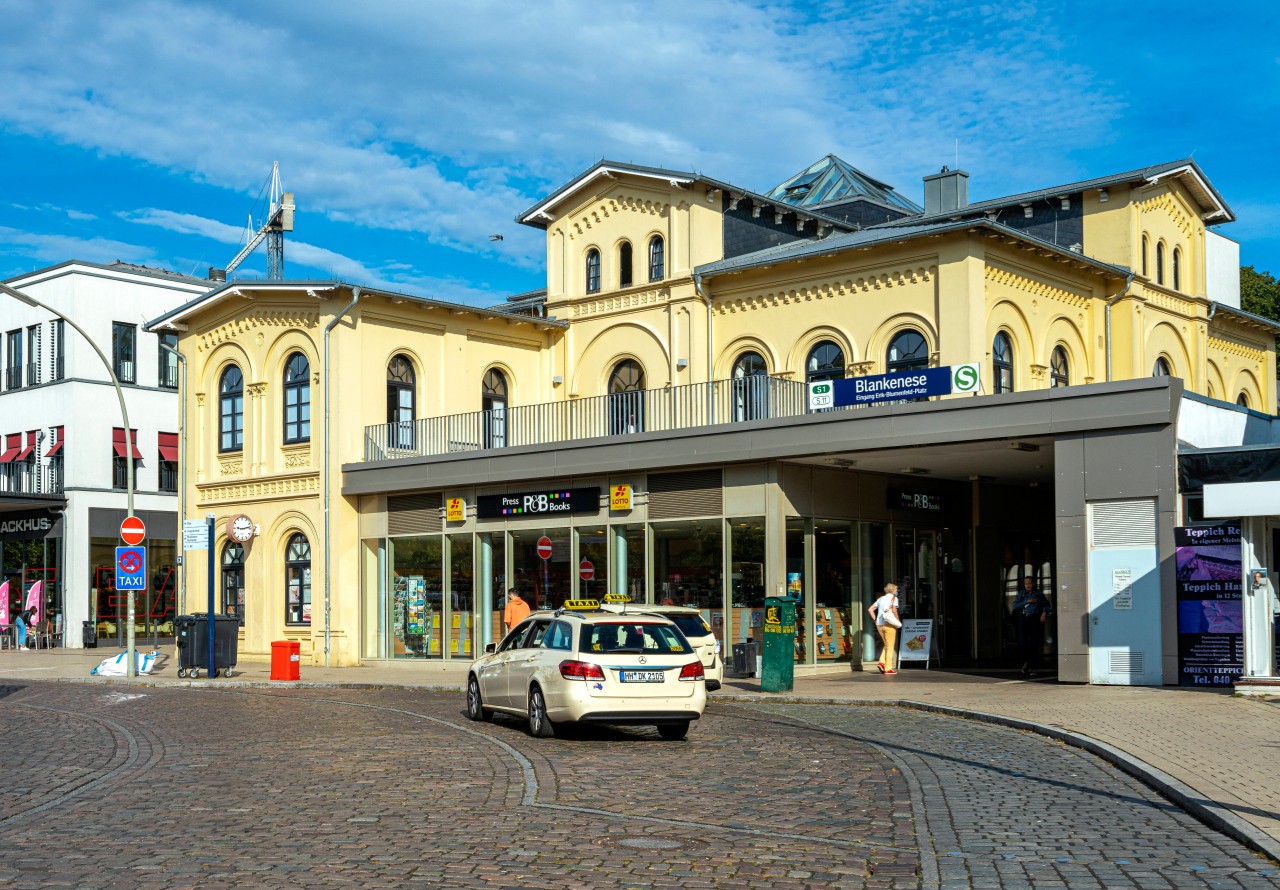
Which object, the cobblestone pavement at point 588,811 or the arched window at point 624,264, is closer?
the cobblestone pavement at point 588,811

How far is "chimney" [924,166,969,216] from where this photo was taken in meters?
38.4

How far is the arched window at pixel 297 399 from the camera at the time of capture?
34.8 meters

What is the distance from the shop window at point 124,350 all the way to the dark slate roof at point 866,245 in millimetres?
23528

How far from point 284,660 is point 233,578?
8.63m

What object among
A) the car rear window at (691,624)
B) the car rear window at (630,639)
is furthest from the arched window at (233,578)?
the car rear window at (630,639)

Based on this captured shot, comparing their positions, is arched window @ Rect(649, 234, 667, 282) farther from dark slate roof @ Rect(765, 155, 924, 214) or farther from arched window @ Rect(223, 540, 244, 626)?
arched window @ Rect(223, 540, 244, 626)

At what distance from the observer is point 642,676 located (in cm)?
1627

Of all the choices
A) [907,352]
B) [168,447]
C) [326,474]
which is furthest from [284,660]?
[168,447]

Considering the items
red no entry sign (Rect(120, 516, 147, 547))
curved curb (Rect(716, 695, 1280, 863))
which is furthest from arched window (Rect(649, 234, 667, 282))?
curved curb (Rect(716, 695, 1280, 863))

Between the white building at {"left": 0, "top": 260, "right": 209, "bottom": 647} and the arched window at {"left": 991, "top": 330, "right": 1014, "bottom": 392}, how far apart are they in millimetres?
29477

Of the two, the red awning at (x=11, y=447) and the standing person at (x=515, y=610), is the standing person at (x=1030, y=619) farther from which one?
the red awning at (x=11, y=447)

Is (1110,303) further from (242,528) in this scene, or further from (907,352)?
(242,528)

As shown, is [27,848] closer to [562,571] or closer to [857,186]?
[562,571]

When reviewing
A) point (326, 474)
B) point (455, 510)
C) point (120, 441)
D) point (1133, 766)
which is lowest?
point (1133, 766)
